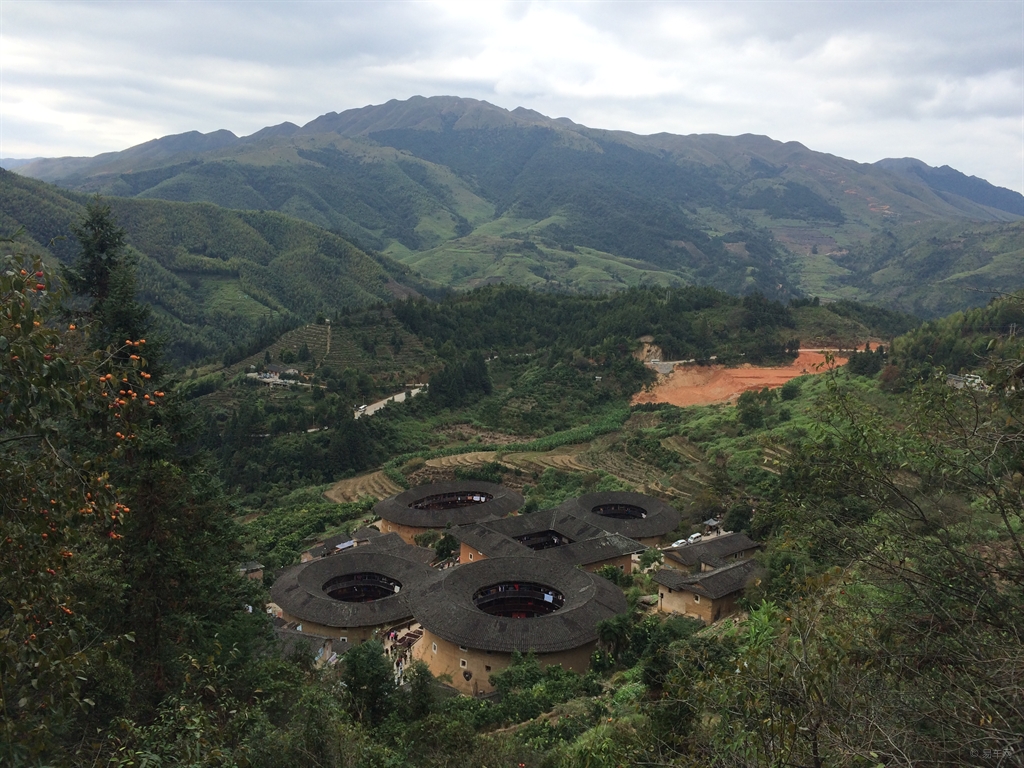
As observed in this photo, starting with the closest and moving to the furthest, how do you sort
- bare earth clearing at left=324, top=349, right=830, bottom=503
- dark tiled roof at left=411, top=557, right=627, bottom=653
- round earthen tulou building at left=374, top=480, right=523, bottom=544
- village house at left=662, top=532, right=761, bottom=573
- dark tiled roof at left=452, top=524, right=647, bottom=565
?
dark tiled roof at left=411, top=557, right=627, bottom=653
village house at left=662, top=532, right=761, bottom=573
dark tiled roof at left=452, top=524, right=647, bottom=565
round earthen tulou building at left=374, top=480, right=523, bottom=544
bare earth clearing at left=324, top=349, right=830, bottom=503

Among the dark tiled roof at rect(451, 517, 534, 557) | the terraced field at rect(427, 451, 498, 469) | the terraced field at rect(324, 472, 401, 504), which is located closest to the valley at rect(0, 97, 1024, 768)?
the dark tiled roof at rect(451, 517, 534, 557)

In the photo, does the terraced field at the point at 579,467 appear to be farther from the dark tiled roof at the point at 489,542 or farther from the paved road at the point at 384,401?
the dark tiled roof at the point at 489,542

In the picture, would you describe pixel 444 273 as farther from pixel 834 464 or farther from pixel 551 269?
pixel 834 464

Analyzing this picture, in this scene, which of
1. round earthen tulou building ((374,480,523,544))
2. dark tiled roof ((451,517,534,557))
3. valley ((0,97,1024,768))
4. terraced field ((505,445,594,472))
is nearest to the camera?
valley ((0,97,1024,768))

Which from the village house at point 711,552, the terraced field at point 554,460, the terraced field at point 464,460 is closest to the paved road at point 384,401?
the terraced field at point 464,460

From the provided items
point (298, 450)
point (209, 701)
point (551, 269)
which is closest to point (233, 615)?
point (209, 701)

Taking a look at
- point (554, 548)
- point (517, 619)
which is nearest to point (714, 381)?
point (554, 548)

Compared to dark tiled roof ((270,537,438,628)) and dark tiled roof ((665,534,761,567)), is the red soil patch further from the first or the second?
dark tiled roof ((270,537,438,628))
